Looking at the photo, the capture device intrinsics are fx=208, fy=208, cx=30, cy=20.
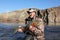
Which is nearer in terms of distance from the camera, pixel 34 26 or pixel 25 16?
pixel 34 26

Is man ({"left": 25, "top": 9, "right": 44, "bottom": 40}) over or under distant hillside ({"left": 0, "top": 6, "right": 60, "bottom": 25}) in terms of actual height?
over

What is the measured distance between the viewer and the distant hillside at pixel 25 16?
236ft

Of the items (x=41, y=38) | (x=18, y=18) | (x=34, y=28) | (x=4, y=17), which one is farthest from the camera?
(x=4, y=17)

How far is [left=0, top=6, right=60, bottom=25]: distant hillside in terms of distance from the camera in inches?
2827

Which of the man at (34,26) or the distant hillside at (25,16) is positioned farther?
the distant hillside at (25,16)

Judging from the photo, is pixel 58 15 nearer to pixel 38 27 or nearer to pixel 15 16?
pixel 15 16

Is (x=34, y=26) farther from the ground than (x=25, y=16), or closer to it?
farther from the ground

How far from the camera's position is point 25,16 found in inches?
2943

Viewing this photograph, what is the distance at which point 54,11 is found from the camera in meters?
75.4

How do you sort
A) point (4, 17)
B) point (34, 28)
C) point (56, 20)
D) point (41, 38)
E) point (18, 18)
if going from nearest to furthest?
point (34, 28)
point (41, 38)
point (56, 20)
point (18, 18)
point (4, 17)

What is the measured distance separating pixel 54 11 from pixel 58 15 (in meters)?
2.08

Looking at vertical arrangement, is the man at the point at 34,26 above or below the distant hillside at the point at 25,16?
above

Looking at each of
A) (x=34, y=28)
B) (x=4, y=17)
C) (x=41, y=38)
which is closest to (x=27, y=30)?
(x=34, y=28)

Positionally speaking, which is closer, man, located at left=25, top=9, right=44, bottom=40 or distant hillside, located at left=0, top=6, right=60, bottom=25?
man, located at left=25, top=9, right=44, bottom=40
